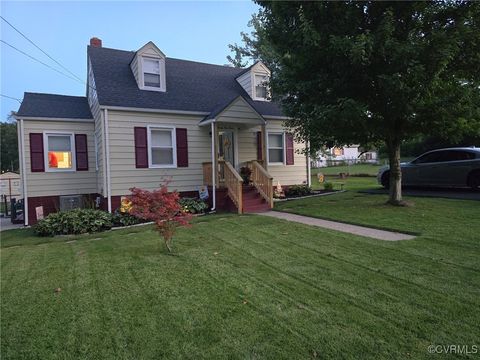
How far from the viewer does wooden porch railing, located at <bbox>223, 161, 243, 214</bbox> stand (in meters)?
10.4

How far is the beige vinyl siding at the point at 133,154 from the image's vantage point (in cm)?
1130

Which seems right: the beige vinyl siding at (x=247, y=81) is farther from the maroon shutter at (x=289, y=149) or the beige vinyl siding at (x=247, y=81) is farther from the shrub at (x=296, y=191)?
the shrub at (x=296, y=191)

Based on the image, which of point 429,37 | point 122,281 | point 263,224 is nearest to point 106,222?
point 263,224

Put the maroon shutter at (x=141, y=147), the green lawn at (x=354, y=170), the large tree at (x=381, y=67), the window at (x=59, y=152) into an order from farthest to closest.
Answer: the green lawn at (x=354, y=170) < the window at (x=59, y=152) < the maroon shutter at (x=141, y=147) < the large tree at (x=381, y=67)

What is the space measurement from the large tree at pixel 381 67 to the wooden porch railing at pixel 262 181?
2.20 m

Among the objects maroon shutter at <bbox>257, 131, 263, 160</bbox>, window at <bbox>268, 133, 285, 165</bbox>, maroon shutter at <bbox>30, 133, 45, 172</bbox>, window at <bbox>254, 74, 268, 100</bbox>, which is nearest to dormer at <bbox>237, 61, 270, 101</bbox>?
window at <bbox>254, 74, 268, 100</bbox>

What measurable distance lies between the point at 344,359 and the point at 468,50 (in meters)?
8.80

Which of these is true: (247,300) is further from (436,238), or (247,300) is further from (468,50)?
(468,50)

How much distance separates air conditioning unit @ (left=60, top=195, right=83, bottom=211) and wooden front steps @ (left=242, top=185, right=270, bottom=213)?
253 inches

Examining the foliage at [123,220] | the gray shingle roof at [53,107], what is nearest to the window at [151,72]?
the gray shingle roof at [53,107]

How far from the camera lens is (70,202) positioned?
12.8m

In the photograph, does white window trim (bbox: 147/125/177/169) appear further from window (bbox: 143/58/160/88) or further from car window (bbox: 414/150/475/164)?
car window (bbox: 414/150/475/164)

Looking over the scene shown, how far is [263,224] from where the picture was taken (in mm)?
7902

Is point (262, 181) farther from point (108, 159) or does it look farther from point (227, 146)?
point (108, 159)
